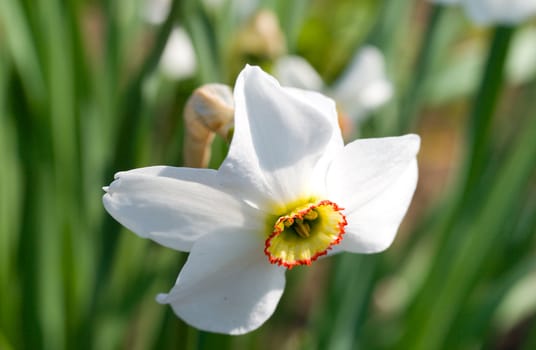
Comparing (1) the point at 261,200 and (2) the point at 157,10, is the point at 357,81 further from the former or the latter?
(1) the point at 261,200

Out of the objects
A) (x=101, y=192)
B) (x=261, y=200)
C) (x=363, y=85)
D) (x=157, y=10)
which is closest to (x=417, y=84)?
(x=363, y=85)

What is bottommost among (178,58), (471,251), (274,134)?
(471,251)

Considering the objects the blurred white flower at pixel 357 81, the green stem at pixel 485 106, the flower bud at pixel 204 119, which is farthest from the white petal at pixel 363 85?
the flower bud at pixel 204 119

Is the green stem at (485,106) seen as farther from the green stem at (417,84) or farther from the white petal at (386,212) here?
the white petal at (386,212)

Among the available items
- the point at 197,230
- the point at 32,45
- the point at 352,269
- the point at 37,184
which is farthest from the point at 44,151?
the point at 197,230

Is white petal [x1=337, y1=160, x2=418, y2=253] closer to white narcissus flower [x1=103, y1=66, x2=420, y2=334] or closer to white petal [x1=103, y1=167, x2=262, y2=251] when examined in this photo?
white narcissus flower [x1=103, y1=66, x2=420, y2=334]

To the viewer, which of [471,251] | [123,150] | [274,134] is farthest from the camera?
[471,251]
